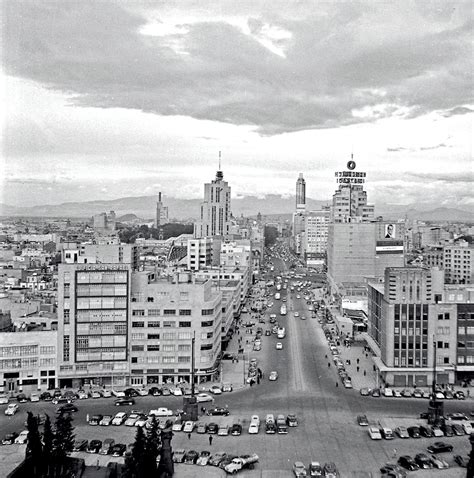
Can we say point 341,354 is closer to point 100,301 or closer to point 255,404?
point 255,404

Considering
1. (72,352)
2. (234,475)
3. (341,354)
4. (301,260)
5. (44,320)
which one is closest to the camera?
(234,475)

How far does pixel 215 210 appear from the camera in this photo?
10144 cm

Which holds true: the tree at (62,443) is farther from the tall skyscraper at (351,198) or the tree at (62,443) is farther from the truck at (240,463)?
the tall skyscraper at (351,198)

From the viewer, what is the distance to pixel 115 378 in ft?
87.0

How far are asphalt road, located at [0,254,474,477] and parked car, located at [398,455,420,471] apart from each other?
0.43 m

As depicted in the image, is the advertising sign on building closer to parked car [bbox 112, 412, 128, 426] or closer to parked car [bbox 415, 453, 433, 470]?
parked car [bbox 112, 412, 128, 426]

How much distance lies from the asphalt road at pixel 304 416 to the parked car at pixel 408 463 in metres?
0.43

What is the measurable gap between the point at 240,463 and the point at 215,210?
84.5 metres

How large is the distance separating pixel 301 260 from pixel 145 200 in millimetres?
77659

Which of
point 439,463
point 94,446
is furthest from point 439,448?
point 94,446

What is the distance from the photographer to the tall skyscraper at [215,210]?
99463mm

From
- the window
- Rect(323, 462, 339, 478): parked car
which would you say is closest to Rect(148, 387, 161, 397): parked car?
the window

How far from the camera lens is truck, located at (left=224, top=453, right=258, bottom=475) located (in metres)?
17.5

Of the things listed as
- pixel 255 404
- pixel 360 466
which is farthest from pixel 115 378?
pixel 360 466
